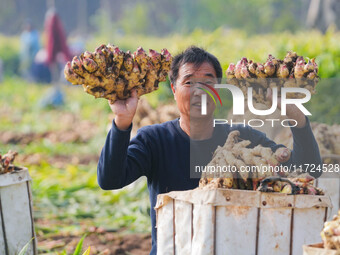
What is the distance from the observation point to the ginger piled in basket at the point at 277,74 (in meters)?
2.32

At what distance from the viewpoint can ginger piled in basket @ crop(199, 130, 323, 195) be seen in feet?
7.18

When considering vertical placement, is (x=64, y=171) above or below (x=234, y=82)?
below

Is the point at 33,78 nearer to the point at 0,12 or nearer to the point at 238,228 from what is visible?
the point at 238,228

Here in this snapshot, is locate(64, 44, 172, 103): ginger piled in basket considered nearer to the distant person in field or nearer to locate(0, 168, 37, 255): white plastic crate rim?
locate(0, 168, 37, 255): white plastic crate rim

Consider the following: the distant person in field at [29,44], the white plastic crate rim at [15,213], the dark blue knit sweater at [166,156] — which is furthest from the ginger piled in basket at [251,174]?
the distant person in field at [29,44]

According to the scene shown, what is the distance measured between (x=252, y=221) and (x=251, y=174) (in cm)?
23

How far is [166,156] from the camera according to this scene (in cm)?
277

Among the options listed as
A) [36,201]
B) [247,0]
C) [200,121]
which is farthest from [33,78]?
[247,0]

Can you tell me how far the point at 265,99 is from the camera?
7.97 ft

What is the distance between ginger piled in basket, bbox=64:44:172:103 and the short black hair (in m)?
0.29

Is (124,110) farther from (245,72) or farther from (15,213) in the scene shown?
(15,213)

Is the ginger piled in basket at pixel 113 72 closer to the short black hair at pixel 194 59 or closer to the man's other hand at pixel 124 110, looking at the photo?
the man's other hand at pixel 124 110

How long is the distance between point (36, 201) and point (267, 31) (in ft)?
99.6

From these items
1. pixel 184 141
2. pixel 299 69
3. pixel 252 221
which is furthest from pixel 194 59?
pixel 252 221
